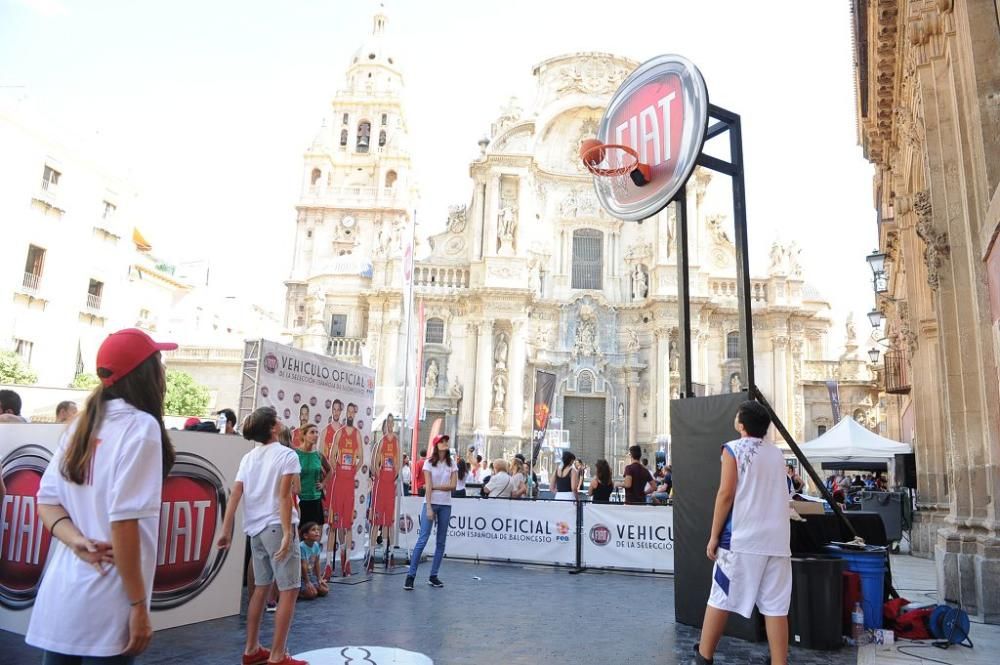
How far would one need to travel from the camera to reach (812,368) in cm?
3444

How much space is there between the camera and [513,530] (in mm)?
11727

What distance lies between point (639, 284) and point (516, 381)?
820 centimetres

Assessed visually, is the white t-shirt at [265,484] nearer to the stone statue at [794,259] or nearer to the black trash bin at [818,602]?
the black trash bin at [818,602]

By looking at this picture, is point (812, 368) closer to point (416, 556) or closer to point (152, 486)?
point (416, 556)

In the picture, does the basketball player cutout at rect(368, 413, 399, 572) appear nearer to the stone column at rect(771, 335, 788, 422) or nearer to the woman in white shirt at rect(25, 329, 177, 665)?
the woman in white shirt at rect(25, 329, 177, 665)

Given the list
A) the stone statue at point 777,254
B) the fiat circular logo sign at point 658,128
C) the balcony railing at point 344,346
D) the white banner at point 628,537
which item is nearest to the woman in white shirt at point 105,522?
the fiat circular logo sign at point 658,128

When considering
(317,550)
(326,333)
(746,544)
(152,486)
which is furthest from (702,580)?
(326,333)

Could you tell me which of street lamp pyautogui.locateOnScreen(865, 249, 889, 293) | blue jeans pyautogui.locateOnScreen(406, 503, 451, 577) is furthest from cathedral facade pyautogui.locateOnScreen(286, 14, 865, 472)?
blue jeans pyautogui.locateOnScreen(406, 503, 451, 577)

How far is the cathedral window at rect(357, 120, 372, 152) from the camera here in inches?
2227

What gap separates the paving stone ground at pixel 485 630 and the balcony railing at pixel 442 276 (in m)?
25.6

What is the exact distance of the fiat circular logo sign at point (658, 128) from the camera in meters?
6.65

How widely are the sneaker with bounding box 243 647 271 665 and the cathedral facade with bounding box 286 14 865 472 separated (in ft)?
82.6

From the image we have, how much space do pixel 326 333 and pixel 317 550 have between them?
87.9ft

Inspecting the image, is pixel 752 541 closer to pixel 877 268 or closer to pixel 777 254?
pixel 877 268
